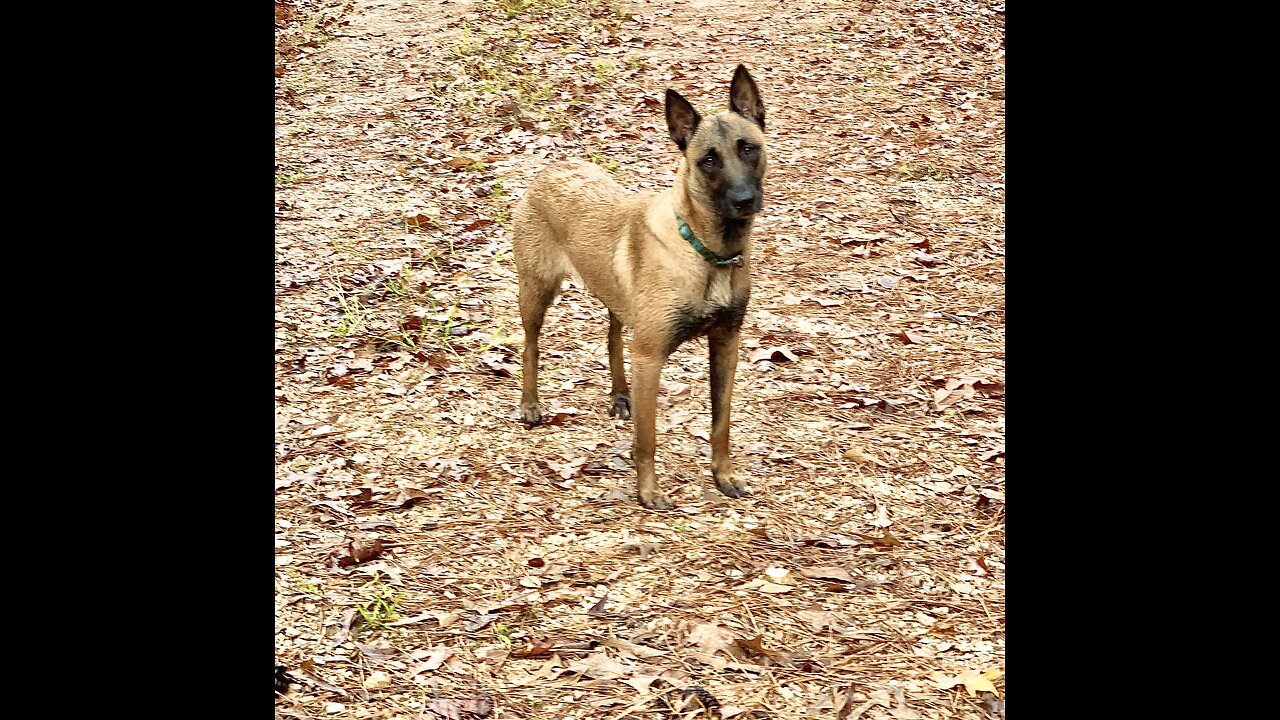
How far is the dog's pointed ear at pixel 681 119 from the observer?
181 inches

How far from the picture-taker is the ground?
3.84 metres

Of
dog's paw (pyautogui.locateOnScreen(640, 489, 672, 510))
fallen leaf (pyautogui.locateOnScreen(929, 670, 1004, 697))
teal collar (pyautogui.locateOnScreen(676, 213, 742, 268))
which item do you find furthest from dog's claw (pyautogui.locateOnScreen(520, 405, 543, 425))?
fallen leaf (pyautogui.locateOnScreen(929, 670, 1004, 697))

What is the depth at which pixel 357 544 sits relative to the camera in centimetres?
463

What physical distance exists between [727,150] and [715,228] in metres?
0.36

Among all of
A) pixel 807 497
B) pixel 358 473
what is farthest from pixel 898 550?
pixel 358 473

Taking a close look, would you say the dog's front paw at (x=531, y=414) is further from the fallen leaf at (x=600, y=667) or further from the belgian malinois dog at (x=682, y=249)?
the fallen leaf at (x=600, y=667)

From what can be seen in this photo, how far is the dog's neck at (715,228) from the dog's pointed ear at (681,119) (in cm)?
14

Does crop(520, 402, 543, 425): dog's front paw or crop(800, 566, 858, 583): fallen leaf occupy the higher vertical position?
crop(800, 566, 858, 583): fallen leaf

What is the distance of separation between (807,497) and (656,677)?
5.38ft

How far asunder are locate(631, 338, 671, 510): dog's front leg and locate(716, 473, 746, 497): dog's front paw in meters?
0.30

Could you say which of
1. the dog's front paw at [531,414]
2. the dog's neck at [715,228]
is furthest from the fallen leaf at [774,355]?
the dog's neck at [715,228]

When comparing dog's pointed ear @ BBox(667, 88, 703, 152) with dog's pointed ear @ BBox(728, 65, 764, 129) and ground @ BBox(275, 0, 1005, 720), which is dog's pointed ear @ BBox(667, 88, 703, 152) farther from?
ground @ BBox(275, 0, 1005, 720)

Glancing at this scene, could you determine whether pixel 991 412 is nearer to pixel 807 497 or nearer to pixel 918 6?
pixel 807 497

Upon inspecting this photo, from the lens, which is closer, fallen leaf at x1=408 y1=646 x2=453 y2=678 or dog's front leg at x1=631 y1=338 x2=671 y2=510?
fallen leaf at x1=408 y1=646 x2=453 y2=678
